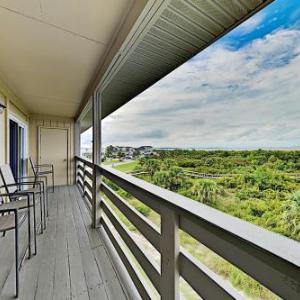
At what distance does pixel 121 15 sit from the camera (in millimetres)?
1575

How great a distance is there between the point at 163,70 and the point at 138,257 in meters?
1.89

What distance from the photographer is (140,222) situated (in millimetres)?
1433

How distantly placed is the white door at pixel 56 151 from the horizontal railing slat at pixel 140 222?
4.33 m

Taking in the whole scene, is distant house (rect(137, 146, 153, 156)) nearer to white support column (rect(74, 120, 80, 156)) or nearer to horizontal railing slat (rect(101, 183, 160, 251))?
horizontal railing slat (rect(101, 183, 160, 251))

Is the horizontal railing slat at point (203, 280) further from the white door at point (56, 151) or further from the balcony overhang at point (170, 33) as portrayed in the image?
the white door at point (56, 151)

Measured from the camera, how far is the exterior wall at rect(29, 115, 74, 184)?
545 cm

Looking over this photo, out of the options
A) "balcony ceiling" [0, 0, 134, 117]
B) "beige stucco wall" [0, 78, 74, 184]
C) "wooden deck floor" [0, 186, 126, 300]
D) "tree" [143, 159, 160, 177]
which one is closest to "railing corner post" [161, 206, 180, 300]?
"tree" [143, 159, 160, 177]

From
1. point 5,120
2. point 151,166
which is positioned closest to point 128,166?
point 151,166

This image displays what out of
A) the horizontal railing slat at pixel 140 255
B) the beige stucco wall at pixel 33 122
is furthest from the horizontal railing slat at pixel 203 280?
the beige stucco wall at pixel 33 122

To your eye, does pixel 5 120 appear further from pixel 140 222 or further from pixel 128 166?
pixel 140 222

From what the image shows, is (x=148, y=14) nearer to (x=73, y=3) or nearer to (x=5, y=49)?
(x=73, y=3)

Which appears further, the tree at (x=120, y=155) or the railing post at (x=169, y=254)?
the tree at (x=120, y=155)

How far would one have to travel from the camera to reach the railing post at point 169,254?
3.10 ft

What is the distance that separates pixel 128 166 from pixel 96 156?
980 millimetres
